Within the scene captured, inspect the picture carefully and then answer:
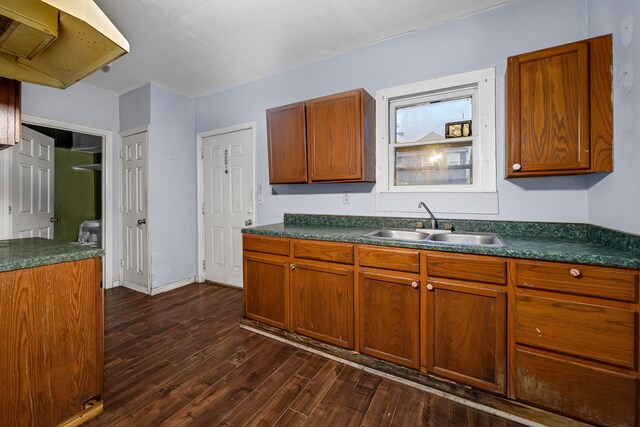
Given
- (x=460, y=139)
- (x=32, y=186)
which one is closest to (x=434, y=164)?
(x=460, y=139)

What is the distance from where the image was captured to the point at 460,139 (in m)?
2.26

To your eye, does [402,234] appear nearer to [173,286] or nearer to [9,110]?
[9,110]

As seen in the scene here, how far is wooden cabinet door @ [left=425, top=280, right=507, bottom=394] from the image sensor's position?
60.1 inches

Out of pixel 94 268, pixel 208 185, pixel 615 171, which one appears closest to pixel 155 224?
pixel 208 185

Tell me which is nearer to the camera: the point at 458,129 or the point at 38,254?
the point at 38,254

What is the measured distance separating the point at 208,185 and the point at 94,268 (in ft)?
8.10

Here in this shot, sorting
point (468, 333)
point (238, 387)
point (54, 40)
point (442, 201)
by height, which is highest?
point (54, 40)

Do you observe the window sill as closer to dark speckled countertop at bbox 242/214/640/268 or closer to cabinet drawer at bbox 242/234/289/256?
dark speckled countertop at bbox 242/214/640/268

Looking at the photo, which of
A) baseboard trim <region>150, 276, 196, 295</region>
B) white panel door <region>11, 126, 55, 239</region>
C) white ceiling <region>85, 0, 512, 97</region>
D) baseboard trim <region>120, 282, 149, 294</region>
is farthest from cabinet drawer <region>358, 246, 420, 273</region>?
white panel door <region>11, 126, 55, 239</region>

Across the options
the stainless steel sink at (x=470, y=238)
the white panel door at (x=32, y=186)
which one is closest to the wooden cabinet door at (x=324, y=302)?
the stainless steel sink at (x=470, y=238)

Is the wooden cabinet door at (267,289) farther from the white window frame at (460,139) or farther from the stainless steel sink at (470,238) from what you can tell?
the stainless steel sink at (470,238)

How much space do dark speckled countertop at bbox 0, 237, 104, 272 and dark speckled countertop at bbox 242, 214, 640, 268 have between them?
3.92ft

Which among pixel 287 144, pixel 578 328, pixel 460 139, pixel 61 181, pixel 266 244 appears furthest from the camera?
pixel 61 181

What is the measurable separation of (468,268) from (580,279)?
0.48 meters
